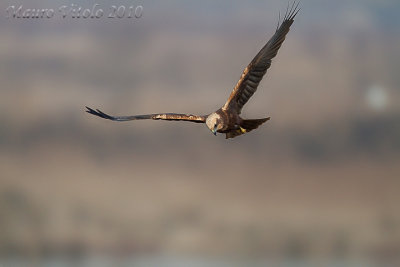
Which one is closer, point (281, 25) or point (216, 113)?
point (216, 113)

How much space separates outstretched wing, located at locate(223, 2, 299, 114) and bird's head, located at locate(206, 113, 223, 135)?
78 cm

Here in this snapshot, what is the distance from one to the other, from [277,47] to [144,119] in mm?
6055

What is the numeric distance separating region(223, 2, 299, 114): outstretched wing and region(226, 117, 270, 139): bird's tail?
2.21 ft

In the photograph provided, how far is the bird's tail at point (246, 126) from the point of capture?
96.3 ft

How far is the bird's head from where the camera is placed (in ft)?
94.5

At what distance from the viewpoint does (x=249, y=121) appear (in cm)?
2953

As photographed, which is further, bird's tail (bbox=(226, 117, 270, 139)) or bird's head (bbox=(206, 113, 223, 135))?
bird's tail (bbox=(226, 117, 270, 139))

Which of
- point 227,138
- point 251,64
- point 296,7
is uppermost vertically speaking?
point 296,7

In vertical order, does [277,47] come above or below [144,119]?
above

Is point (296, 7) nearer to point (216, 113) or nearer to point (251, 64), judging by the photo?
point (251, 64)

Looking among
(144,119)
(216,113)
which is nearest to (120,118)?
(144,119)

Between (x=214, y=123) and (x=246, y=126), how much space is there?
1491 millimetres

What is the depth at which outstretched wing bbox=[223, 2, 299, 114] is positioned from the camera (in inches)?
1180

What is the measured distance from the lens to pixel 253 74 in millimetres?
30328
